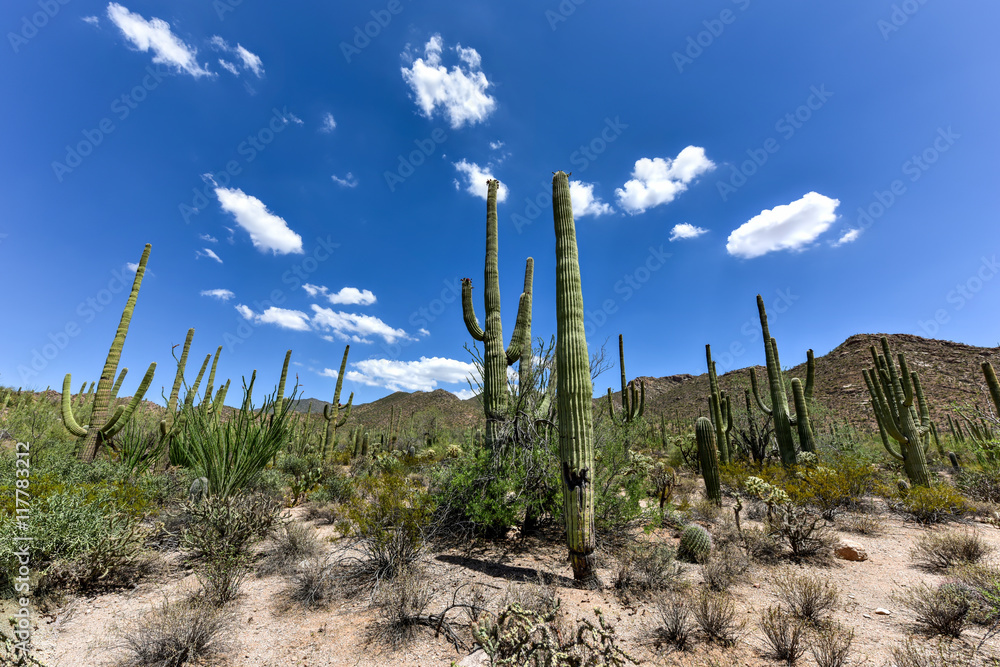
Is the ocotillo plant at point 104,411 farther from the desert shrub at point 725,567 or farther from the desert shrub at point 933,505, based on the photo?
the desert shrub at point 933,505

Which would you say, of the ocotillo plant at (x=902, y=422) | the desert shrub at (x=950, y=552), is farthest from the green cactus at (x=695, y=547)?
the ocotillo plant at (x=902, y=422)

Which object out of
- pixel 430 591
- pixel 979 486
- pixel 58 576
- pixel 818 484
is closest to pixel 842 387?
pixel 979 486

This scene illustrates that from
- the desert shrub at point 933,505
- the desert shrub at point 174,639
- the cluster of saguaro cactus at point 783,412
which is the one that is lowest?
the desert shrub at point 174,639

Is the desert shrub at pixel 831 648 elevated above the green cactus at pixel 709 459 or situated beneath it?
situated beneath

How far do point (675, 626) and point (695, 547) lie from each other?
2.52 meters

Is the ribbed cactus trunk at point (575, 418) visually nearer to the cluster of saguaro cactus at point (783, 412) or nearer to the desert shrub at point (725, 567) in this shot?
the desert shrub at point (725, 567)

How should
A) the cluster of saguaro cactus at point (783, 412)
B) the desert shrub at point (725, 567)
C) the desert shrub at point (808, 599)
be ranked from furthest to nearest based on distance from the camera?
the cluster of saguaro cactus at point (783, 412) < the desert shrub at point (725, 567) < the desert shrub at point (808, 599)

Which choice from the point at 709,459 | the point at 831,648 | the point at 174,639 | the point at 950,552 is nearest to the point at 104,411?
the point at 174,639

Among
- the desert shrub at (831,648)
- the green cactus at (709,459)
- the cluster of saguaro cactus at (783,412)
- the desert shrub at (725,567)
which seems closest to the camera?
the desert shrub at (831,648)

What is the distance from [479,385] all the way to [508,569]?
3.30m

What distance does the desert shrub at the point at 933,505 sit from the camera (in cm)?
745

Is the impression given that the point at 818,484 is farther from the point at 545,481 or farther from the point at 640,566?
the point at 545,481

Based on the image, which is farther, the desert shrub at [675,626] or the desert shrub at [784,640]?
the desert shrub at [675,626]

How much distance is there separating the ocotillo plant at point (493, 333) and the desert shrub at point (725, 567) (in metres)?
3.31
